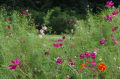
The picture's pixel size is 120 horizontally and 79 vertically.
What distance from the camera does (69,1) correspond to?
11.8 m

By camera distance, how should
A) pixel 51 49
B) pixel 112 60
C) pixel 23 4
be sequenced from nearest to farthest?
1. pixel 112 60
2. pixel 51 49
3. pixel 23 4

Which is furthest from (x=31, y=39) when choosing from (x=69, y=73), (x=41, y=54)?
(x=69, y=73)

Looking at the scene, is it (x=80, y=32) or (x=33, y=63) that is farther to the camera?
(x=80, y=32)

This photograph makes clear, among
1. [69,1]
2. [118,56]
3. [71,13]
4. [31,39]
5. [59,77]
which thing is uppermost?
[69,1]

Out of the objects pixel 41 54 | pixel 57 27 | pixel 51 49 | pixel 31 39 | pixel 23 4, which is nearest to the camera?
pixel 41 54

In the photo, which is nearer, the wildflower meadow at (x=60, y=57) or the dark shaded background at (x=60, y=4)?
the wildflower meadow at (x=60, y=57)

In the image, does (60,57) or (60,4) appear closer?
(60,57)

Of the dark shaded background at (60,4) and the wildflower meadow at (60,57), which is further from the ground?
the dark shaded background at (60,4)

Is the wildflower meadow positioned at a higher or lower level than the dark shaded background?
lower

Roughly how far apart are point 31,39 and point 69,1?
352 inches

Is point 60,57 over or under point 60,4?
under

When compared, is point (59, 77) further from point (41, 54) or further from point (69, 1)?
point (69, 1)

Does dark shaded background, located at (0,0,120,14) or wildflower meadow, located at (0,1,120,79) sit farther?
dark shaded background, located at (0,0,120,14)

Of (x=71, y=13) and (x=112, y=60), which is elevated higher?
(x=71, y=13)
